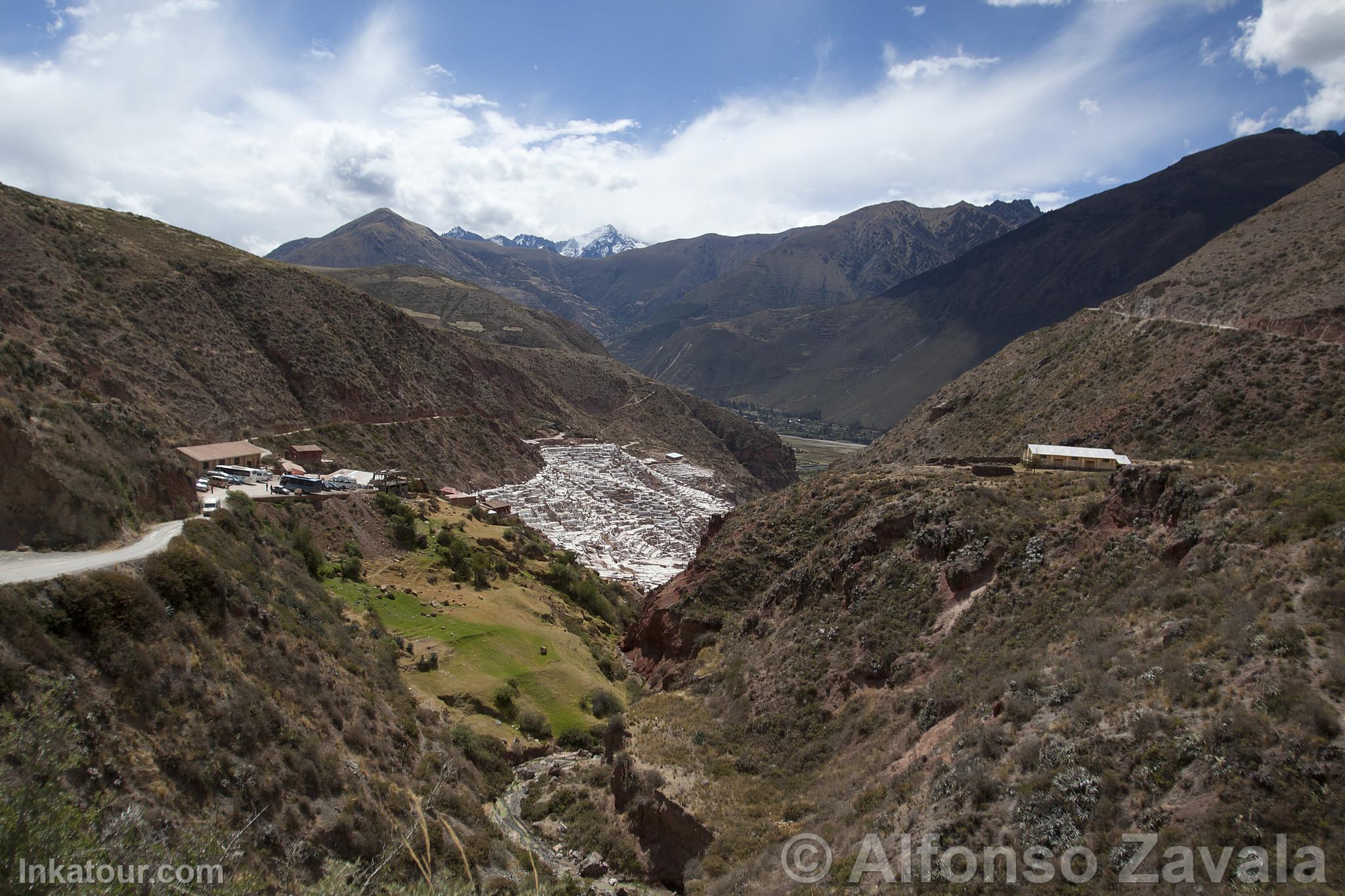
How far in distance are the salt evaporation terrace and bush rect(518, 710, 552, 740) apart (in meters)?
31.9

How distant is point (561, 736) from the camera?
1023 inches

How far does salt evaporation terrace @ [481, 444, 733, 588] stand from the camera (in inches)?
2527

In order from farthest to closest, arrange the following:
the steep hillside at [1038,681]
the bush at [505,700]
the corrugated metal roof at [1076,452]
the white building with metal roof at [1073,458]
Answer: the corrugated metal roof at [1076,452], the white building with metal roof at [1073,458], the bush at [505,700], the steep hillside at [1038,681]

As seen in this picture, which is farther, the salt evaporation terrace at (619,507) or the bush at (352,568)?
the salt evaporation terrace at (619,507)

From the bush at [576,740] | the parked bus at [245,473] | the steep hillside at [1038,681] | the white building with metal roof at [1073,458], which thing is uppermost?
the parked bus at [245,473]

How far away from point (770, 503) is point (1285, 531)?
87.8ft

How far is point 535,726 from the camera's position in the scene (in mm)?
25656

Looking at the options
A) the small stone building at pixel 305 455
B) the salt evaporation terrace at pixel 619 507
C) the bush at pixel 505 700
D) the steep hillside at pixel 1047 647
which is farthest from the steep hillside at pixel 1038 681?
the small stone building at pixel 305 455

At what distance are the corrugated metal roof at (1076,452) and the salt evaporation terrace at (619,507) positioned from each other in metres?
33.9

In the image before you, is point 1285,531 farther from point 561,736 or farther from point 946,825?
point 561,736

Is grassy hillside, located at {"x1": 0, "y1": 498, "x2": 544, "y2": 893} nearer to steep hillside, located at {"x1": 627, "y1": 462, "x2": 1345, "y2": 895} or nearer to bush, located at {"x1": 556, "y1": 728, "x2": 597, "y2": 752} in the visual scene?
bush, located at {"x1": 556, "y1": 728, "x2": 597, "y2": 752}

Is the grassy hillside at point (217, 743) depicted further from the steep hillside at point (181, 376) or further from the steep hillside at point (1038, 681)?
the steep hillside at point (1038, 681)

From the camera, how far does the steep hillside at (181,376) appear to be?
→ 1831 centimetres

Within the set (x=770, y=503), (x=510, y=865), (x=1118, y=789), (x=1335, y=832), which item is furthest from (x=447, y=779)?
(x=770, y=503)
